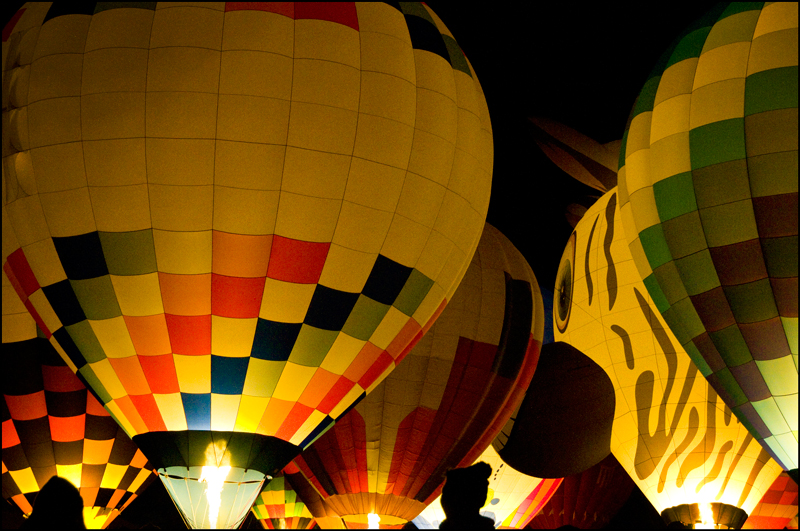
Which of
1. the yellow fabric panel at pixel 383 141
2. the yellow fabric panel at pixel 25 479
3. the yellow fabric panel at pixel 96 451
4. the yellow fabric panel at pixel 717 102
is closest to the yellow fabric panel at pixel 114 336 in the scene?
the yellow fabric panel at pixel 383 141

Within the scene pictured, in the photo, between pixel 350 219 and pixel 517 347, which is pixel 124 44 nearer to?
pixel 350 219

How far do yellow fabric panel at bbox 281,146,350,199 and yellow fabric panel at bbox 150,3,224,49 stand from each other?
1.80ft

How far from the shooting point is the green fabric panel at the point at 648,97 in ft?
13.0

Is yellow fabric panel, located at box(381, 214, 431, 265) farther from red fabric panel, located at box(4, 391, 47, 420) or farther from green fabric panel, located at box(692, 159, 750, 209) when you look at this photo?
red fabric panel, located at box(4, 391, 47, 420)

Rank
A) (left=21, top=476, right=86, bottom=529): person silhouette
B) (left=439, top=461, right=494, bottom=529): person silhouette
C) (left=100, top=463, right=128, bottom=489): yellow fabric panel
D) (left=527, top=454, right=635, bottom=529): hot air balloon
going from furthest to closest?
(left=527, top=454, right=635, bottom=529): hot air balloon < (left=100, top=463, right=128, bottom=489): yellow fabric panel < (left=439, top=461, right=494, bottom=529): person silhouette < (left=21, top=476, right=86, bottom=529): person silhouette

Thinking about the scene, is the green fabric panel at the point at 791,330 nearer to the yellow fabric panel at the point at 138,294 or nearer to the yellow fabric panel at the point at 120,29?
the yellow fabric panel at the point at 138,294

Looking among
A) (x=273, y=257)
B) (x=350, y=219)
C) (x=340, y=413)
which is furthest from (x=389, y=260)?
(x=340, y=413)

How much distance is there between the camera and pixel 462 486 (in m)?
1.52

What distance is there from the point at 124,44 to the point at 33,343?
2032 mm

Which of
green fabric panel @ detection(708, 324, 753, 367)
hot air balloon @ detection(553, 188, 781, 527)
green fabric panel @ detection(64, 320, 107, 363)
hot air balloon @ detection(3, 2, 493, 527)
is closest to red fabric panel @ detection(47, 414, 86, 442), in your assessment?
hot air balloon @ detection(3, 2, 493, 527)

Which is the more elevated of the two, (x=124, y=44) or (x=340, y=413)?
(x=124, y=44)

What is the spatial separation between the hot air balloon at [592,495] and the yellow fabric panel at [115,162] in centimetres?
566

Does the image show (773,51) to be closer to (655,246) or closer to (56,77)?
(655,246)

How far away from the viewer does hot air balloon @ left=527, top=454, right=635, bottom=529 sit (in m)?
7.17
